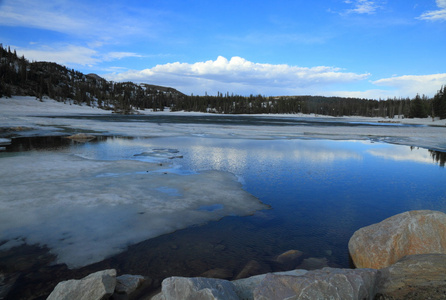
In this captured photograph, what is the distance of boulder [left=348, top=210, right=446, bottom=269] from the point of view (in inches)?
169

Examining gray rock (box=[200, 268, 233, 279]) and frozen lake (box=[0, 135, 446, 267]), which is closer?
gray rock (box=[200, 268, 233, 279])

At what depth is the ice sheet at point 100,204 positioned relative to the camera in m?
5.15

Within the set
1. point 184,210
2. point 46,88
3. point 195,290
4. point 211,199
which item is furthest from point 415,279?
point 46,88

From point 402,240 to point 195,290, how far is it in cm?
337

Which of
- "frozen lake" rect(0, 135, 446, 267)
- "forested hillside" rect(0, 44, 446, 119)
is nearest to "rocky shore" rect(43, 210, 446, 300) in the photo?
"frozen lake" rect(0, 135, 446, 267)

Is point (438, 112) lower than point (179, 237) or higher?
higher

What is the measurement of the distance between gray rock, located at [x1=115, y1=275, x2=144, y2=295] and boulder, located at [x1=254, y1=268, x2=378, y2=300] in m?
1.72

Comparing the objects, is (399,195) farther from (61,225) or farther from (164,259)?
(61,225)

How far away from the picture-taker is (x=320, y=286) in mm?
2871

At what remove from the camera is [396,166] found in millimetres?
12703

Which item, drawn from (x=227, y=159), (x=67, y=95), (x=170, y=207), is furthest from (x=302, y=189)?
(x=67, y=95)

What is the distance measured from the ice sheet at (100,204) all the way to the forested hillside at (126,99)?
78.1m

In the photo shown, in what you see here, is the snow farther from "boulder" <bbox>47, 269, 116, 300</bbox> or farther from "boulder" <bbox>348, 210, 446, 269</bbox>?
"boulder" <bbox>348, 210, 446, 269</bbox>

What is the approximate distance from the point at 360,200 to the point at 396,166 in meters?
6.21
